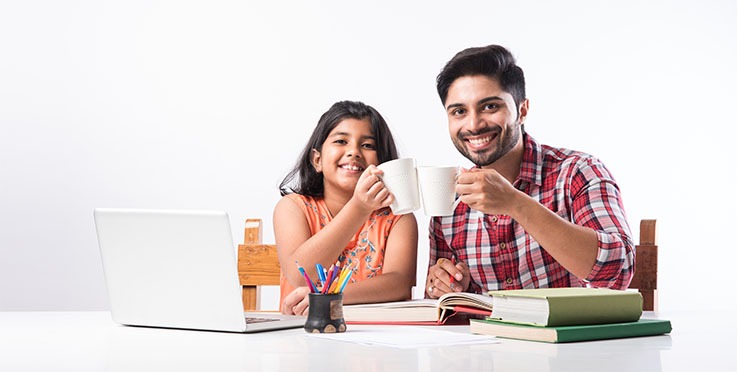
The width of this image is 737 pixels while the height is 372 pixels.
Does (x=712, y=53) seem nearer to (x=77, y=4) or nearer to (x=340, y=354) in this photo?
(x=77, y=4)

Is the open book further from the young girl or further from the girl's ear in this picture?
the girl's ear

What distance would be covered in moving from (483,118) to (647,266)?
497mm

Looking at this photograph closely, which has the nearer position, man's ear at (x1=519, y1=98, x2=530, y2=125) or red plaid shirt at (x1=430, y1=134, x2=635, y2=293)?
red plaid shirt at (x1=430, y1=134, x2=635, y2=293)

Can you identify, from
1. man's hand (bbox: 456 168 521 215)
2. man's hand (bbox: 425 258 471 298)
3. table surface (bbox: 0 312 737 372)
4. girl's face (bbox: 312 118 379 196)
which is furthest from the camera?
girl's face (bbox: 312 118 379 196)

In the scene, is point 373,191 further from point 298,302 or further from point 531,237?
point 531,237

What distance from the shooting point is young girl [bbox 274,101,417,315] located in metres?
1.58

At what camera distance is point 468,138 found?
5.56ft

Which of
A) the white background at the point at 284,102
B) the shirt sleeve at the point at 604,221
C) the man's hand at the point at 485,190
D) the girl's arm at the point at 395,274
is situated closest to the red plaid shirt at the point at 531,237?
the shirt sleeve at the point at 604,221

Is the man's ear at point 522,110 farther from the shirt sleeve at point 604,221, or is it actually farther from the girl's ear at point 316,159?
the girl's ear at point 316,159

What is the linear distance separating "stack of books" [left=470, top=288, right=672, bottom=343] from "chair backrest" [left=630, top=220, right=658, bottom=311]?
2.27 feet

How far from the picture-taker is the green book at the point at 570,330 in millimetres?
954

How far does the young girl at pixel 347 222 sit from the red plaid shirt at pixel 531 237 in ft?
0.44

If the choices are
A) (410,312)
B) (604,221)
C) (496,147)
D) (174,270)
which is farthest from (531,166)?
(174,270)

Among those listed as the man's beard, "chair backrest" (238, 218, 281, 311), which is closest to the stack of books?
the man's beard
